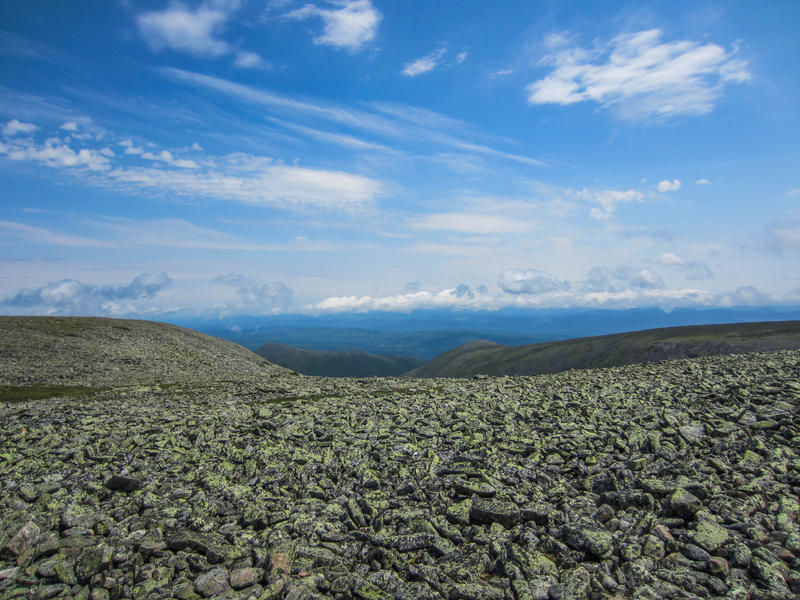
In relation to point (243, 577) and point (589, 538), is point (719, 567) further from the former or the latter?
point (243, 577)

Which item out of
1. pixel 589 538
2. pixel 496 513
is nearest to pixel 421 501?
pixel 496 513

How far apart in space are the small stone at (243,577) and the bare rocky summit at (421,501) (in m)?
0.05

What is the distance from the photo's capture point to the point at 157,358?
247 feet

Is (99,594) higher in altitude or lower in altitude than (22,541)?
lower

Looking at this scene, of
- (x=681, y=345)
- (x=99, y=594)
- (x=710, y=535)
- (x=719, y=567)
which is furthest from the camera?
(x=681, y=345)

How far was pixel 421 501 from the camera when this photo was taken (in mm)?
15391

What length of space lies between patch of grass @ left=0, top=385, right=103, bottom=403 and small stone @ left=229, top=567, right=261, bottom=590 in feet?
136

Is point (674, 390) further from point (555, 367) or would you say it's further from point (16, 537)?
point (555, 367)

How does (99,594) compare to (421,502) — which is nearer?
(99,594)

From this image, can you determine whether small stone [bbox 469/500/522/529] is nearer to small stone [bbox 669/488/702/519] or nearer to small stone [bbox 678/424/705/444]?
small stone [bbox 669/488/702/519]

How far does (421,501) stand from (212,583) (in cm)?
731

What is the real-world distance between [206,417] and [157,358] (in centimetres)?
5764

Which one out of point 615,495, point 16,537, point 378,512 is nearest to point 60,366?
point 16,537

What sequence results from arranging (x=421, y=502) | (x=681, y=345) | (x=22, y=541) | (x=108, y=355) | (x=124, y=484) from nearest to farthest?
1. (x=22, y=541)
2. (x=421, y=502)
3. (x=124, y=484)
4. (x=108, y=355)
5. (x=681, y=345)
